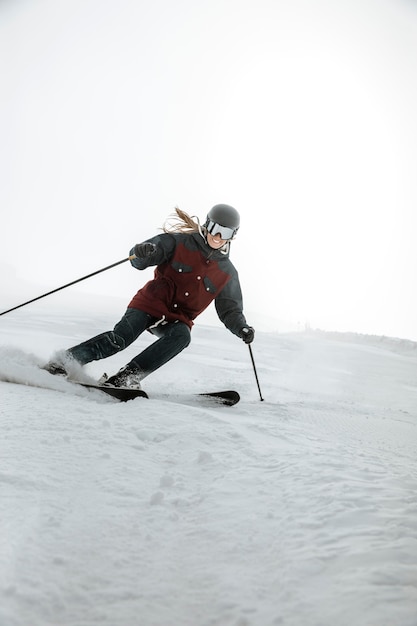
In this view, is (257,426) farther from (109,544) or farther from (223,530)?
(109,544)

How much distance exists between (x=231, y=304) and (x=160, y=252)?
35.6 inches

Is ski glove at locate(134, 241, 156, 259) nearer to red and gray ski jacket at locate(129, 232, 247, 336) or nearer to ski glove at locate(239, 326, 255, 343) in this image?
red and gray ski jacket at locate(129, 232, 247, 336)

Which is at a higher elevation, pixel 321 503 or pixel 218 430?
pixel 321 503

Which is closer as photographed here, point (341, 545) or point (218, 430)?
point (341, 545)

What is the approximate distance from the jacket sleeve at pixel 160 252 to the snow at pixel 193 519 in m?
1.44

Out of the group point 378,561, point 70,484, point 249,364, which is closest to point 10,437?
point 70,484

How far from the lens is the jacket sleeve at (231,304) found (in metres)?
3.70

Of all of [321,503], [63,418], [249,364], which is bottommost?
[249,364]

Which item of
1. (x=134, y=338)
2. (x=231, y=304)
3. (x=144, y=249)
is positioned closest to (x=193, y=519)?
(x=134, y=338)

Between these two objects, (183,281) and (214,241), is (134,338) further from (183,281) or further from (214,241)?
A: (214,241)

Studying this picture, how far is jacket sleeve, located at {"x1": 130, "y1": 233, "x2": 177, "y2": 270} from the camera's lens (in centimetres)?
334

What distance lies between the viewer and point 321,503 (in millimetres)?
1110

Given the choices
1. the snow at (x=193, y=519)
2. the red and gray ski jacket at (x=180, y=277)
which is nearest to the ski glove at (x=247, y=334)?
the red and gray ski jacket at (x=180, y=277)

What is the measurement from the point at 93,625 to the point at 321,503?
2.32 feet
